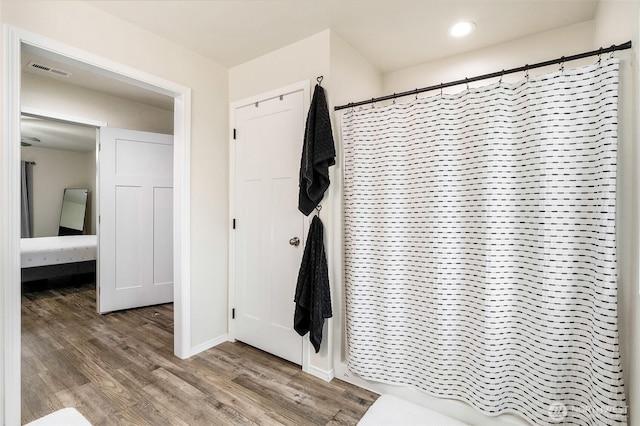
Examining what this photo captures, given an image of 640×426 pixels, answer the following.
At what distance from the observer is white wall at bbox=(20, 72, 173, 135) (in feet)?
10.0

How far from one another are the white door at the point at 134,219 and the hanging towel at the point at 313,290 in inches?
93.7

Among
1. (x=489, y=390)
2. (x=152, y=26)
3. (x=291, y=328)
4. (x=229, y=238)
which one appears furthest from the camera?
(x=229, y=238)

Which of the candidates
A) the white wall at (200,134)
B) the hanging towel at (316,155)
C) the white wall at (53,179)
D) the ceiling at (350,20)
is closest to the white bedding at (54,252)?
the white wall at (53,179)

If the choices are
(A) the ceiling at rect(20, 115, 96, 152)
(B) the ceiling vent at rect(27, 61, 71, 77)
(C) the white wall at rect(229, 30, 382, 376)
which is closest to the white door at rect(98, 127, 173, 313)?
(B) the ceiling vent at rect(27, 61, 71, 77)

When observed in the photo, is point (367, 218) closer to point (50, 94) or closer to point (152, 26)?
point (152, 26)

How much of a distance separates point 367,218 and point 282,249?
760mm

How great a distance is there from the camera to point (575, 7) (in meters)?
1.92

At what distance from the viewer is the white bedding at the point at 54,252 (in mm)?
Result: 3992

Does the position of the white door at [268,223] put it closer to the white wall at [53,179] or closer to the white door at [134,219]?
the white door at [134,219]

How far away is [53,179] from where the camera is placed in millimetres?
6254

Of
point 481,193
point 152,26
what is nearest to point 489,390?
point 481,193

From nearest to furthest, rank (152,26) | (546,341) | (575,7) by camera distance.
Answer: (546,341), (575,7), (152,26)

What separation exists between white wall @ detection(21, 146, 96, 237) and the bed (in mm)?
1736

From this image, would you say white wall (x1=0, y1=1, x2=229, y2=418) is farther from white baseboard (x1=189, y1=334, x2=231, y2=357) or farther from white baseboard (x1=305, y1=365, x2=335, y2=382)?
white baseboard (x1=305, y1=365, x2=335, y2=382)
